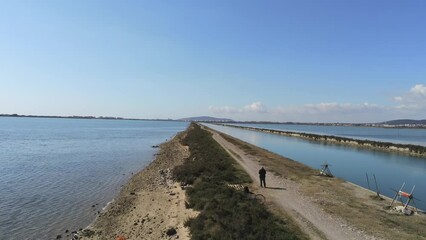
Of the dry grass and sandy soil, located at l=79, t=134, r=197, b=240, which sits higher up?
the dry grass

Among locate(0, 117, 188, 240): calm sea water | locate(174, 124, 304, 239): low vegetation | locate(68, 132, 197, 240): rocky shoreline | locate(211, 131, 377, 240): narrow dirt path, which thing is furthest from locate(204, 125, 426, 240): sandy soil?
locate(0, 117, 188, 240): calm sea water

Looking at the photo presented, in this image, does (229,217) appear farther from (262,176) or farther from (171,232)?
(262,176)

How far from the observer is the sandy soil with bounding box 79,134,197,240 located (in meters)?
18.6

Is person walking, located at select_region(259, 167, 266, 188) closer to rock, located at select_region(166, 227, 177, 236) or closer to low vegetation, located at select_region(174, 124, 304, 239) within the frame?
low vegetation, located at select_region(174, 124, 304, 239)

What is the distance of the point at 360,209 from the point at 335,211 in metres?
2.13

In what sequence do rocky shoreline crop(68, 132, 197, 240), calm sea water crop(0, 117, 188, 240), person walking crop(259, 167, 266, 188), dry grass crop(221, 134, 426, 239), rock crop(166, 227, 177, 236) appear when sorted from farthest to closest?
1. person walking crop(259, 167, 266, 188)
2. calm sea water crop(0, 117, 188, 240)
3. rocky shoreline crop(68, 132, 197, 240)
4. dry grass crop(221, 134, 426, 239)
5. rock crop(166, 227, 177, 236)

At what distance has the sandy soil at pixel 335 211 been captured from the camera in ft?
57.2

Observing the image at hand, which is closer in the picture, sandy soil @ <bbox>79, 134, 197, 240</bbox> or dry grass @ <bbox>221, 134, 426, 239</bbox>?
dry grass @ <bbox>221, 134, 426, 239</bbox>

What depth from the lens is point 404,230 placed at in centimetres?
1848

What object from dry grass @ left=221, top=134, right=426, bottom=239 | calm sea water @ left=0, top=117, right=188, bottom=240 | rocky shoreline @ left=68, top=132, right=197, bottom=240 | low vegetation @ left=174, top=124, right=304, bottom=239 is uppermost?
low vegetation @ left=174, top=124, right=304, bottom=239

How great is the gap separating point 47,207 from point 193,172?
12153 millimetres

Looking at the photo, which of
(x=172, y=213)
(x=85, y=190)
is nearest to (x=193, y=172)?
(x=85, y=190)

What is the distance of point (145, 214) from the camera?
22047 millimetres

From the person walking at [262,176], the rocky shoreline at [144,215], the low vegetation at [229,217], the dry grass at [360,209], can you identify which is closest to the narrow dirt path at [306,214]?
the person walking at [262,176]
